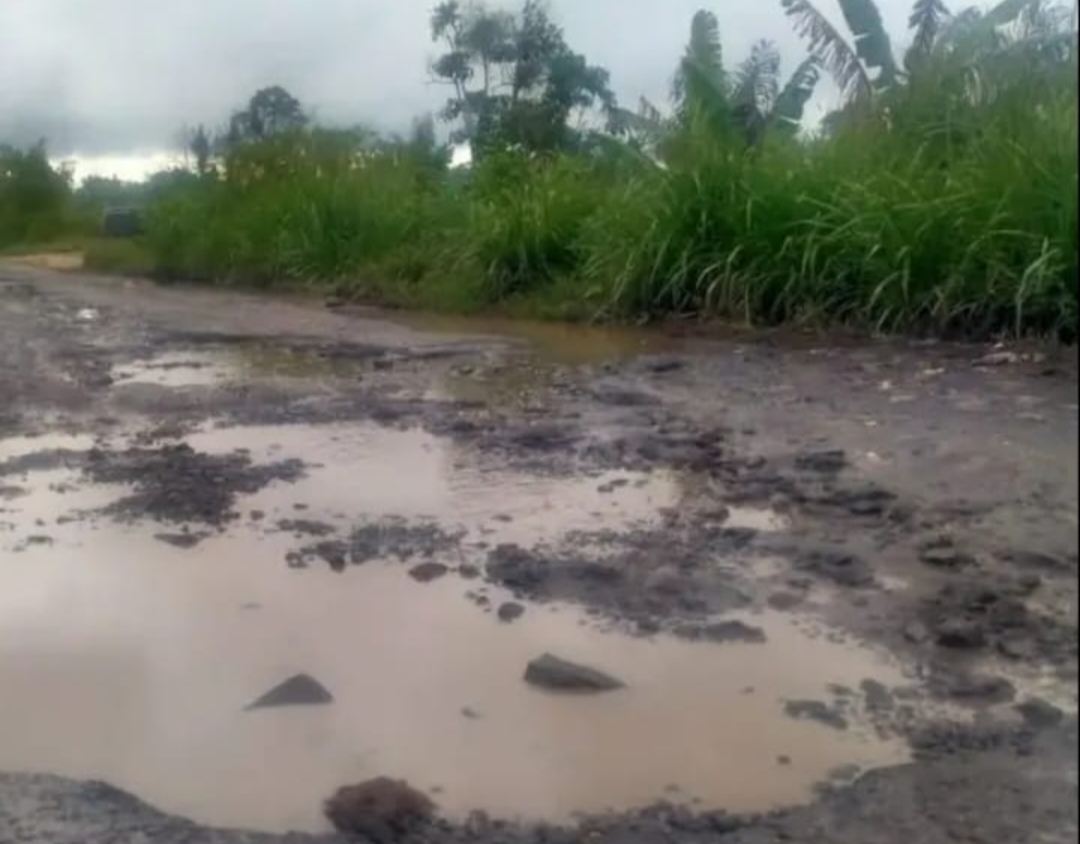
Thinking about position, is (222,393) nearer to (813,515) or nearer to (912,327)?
(912,327)

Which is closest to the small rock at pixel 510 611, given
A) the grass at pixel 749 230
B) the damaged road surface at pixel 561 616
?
the damaged road surface at pixel 561 616

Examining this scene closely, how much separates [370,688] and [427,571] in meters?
1.08

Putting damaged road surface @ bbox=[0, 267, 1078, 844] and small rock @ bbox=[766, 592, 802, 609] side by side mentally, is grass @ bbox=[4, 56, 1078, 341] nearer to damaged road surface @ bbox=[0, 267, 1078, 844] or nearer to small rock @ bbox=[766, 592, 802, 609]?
damaged road surface @ bbox=[0, 267, 1078, 844]

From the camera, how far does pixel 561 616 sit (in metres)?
4.71

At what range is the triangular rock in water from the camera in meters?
4.11

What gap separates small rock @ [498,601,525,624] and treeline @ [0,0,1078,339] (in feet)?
6.76

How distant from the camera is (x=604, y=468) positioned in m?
6.75

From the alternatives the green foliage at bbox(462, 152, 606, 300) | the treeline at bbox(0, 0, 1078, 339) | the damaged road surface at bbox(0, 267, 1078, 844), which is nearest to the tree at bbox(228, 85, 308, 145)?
the treeline at bbox(0, 0, 1078, 339)

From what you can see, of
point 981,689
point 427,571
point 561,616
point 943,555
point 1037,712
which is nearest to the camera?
point 1037,712

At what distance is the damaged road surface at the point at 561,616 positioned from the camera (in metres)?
3.40

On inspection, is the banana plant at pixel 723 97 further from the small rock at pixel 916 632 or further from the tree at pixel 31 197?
the tree at pixel 31 197

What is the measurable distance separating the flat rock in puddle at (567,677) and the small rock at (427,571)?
1017mm

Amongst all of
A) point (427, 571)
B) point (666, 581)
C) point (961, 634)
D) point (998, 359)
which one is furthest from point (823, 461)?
point (998, 359)

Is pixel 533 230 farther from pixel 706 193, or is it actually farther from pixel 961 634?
pixel 961 634
